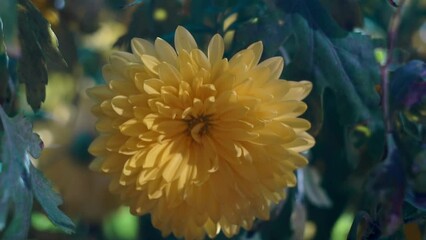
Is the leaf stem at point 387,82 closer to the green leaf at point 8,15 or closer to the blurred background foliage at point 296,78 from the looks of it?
the blurred background foliage at point 296,78

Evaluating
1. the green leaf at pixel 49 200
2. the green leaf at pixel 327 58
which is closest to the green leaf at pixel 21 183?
the green leaf at pixel 49 200

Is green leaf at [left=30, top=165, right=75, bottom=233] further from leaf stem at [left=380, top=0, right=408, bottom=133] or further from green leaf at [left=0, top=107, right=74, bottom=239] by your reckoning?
leaf stem at [left=380, top=0, right=408, bottom=133]

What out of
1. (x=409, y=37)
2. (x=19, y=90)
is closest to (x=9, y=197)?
(x=19, y=90)

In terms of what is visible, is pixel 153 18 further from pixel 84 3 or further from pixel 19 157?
pixel 19 157

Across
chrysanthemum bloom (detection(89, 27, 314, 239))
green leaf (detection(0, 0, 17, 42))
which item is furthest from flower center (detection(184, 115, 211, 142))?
green leaf (detection(0, 0, 17, 42))

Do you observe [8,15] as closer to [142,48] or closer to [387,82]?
[142,48]

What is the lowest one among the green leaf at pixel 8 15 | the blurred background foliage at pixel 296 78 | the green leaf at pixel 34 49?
the blurred background foliage at pixel 296 78
